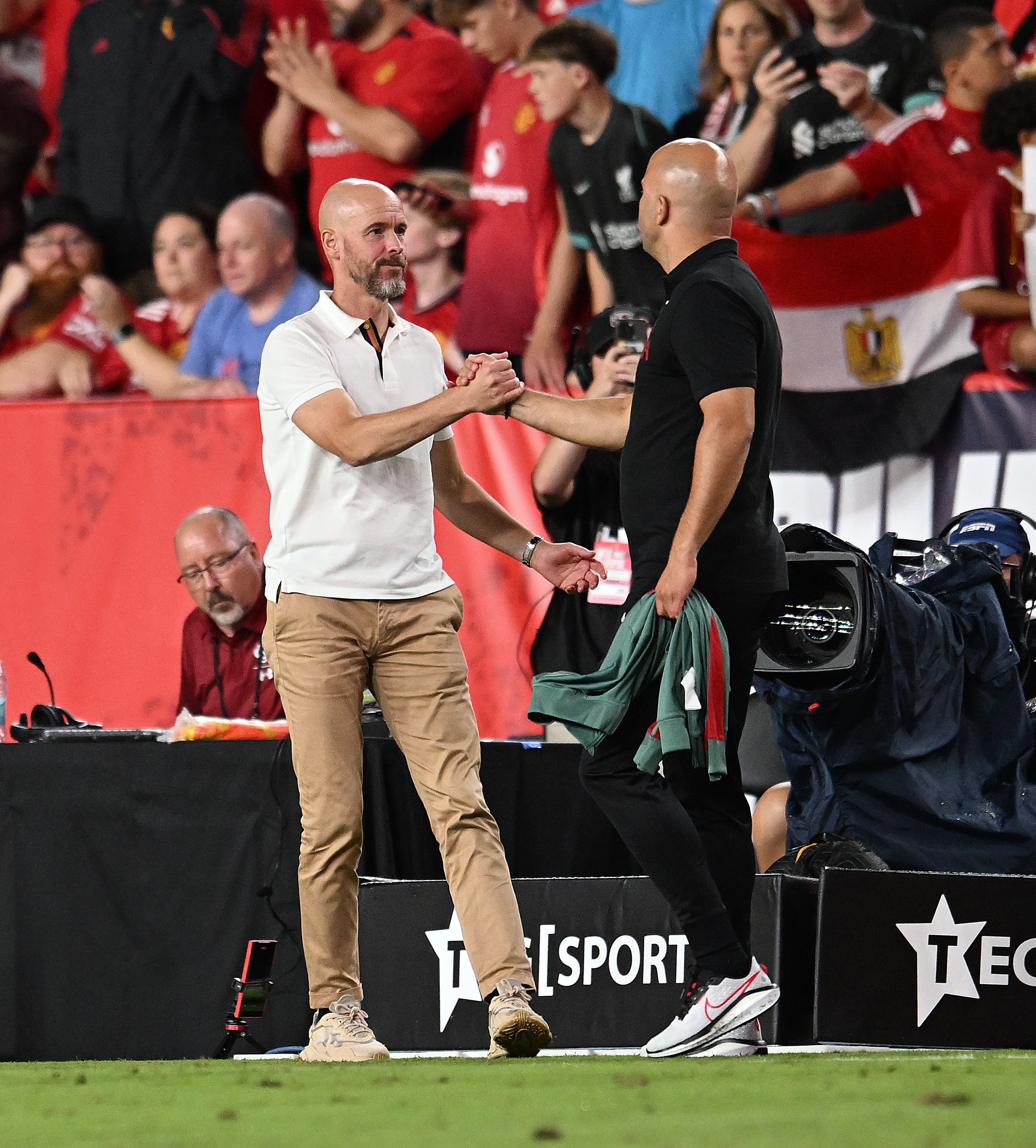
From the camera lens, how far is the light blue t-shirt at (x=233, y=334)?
6.44 m

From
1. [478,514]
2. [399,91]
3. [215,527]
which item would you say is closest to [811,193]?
[399,91]

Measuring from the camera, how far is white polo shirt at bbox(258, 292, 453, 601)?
2932mm

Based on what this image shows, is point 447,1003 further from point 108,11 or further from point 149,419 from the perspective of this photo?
point 108,11

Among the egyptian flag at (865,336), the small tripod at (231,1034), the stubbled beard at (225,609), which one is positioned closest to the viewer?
the small tripod at (231,1034)

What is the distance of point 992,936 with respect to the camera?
320cm

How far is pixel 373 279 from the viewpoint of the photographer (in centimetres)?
303

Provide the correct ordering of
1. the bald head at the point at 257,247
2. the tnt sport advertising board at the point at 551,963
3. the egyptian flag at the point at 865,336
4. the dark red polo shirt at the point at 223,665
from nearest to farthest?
the tnt sport advertising board at the point at 551,963 → the dark red polo shirt at the point at 223,665 → the egyptian flag at the point at 865,336 → the bald head at the point at 257,247

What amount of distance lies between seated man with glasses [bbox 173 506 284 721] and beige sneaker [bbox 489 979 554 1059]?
7.34 feet

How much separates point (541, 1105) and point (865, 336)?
4254mm

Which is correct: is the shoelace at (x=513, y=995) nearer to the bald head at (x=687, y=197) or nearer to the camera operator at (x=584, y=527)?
the bald head at (x=687, y=197)

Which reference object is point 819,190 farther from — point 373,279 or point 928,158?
point 373,279

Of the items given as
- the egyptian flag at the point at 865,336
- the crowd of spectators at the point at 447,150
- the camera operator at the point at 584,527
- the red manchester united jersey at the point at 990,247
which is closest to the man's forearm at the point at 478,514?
the camera operator at the point at 584,527

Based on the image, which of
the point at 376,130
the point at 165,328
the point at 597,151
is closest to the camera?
the point at 597,151

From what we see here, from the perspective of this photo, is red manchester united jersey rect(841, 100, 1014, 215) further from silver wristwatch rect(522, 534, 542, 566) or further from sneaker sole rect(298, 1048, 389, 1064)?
sneaker sole rect(298, 1048, 389, 1064)
